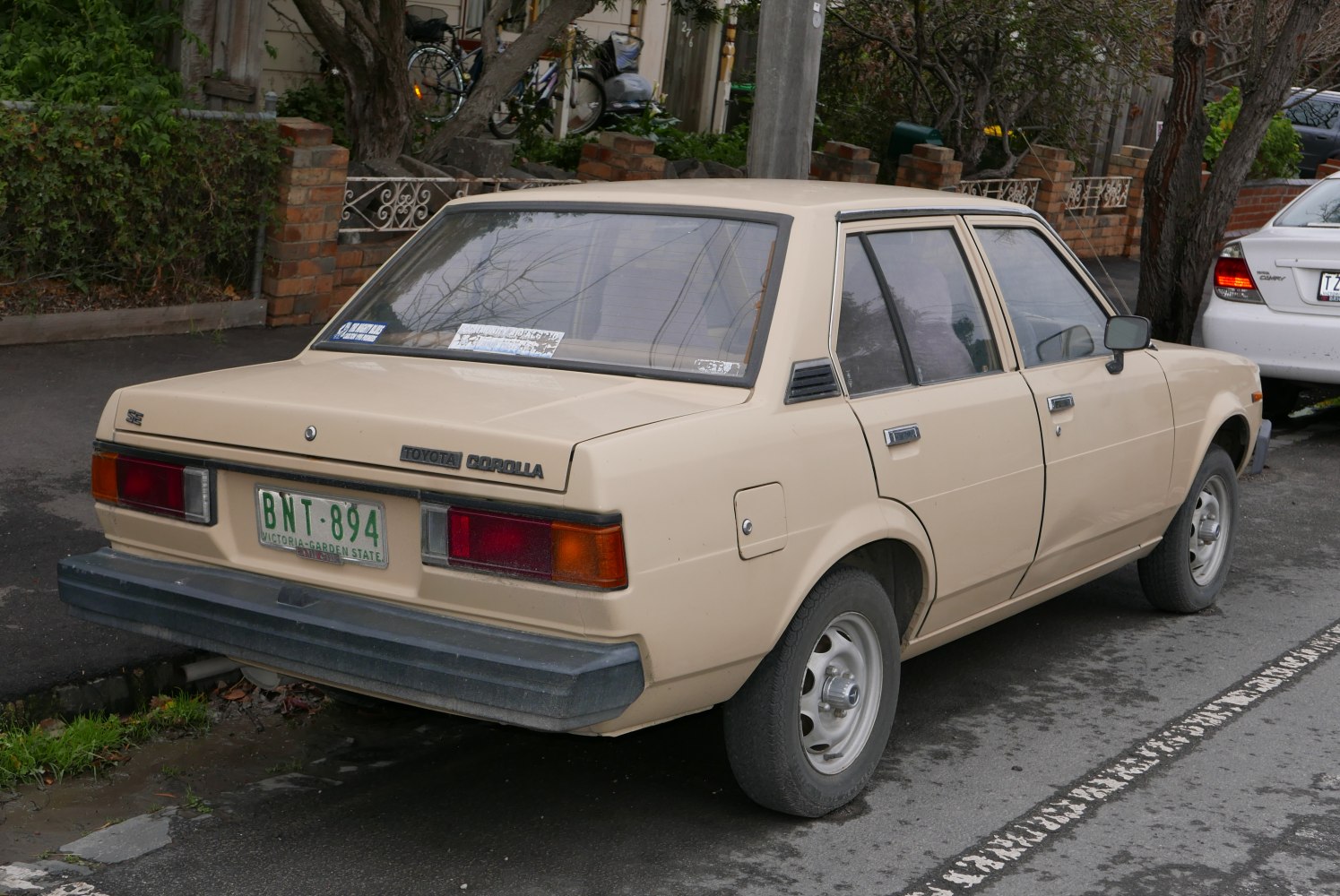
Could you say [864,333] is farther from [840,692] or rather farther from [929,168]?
[929,168]

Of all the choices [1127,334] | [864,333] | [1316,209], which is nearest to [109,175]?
[864,333]

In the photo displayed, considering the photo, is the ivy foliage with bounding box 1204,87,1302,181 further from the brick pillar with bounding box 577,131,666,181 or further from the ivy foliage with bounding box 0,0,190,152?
the ivy foliage with bounding box 0,0,190,152

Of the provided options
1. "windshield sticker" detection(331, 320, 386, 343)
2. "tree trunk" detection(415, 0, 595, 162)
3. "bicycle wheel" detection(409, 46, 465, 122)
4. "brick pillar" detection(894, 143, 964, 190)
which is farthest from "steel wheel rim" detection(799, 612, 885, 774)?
"bicycle wheel" detection(409, 46, 465, 122)

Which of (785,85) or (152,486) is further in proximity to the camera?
(785,85)

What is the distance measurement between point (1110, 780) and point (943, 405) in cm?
117

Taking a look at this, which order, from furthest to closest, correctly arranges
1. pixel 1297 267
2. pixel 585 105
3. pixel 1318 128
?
pixel 1318 128
pixel 585 105
pixel 1297 267

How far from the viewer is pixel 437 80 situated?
15430 mm

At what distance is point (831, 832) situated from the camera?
404cm

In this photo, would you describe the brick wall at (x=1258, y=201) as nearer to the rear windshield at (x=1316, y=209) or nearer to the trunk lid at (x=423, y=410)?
the rear windshield at (x=1316, y=209)

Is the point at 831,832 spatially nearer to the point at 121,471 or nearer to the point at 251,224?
the point at 121,471

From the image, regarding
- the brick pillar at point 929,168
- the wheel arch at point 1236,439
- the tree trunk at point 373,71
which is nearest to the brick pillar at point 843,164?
the brick pillar at point 929,168

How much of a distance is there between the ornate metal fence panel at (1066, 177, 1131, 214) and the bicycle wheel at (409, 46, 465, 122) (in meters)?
6.53

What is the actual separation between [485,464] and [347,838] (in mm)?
1142

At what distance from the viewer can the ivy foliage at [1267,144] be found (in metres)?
18.6
